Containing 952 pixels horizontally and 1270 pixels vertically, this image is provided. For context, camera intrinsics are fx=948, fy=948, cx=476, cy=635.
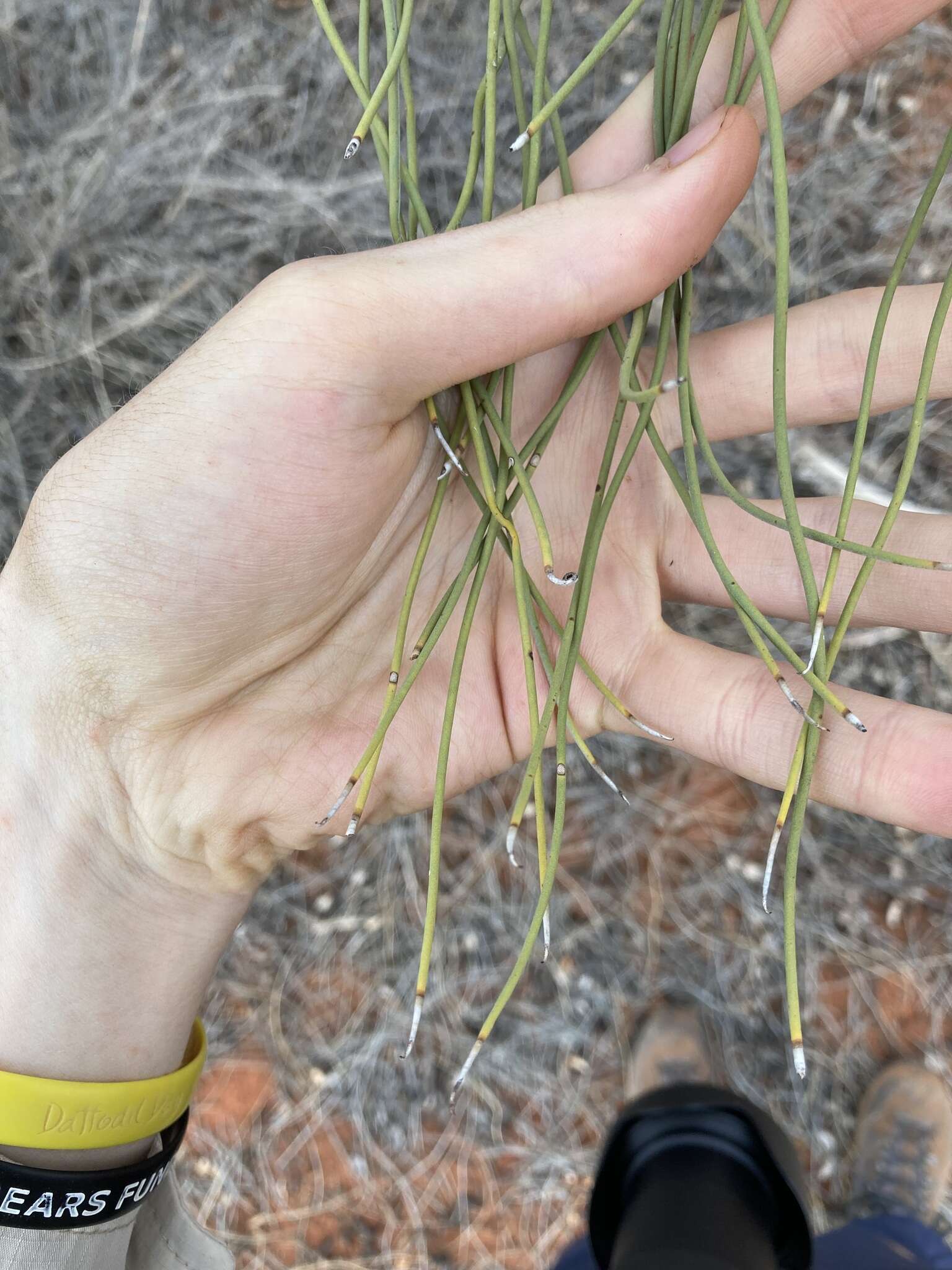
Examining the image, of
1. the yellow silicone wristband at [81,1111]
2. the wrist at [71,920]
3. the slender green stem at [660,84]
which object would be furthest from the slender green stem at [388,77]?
the yellow silicone wristband at [81,1111]

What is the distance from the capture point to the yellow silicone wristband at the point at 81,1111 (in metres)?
0.83

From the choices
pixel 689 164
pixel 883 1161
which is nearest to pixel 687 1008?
pixel 883 1161

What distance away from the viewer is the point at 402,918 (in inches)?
56.0

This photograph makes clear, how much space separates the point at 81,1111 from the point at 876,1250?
108 centimetres

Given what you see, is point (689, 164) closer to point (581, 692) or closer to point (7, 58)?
point (581, 692)

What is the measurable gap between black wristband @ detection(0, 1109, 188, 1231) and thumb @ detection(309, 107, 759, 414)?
717 mm

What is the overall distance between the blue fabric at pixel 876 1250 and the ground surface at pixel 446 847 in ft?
0.32

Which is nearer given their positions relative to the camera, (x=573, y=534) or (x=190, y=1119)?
(x=573, y=534)

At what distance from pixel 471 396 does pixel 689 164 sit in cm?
21

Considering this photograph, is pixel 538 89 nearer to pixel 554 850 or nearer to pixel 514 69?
pixel 514 69

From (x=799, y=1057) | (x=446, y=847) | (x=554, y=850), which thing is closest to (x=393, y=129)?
(x=554, y=850)

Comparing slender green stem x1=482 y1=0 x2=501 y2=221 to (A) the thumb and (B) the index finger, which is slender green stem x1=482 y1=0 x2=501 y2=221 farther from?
(B) the index finger

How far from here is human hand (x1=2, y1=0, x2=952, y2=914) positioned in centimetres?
66

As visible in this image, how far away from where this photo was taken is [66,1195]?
2.67 feet
